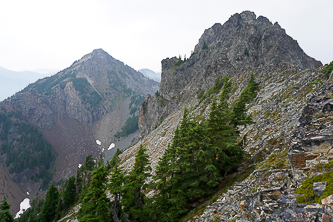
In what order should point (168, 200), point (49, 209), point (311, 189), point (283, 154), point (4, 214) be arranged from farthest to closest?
point (49, 209) < point (4, 214) < point (168, 200) < point (283, 154) < point (311, 189)

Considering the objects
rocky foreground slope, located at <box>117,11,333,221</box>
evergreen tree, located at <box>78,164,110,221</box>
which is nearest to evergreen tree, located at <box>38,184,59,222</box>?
rocky foreground slope, located at <box>117,11,333,221</box>

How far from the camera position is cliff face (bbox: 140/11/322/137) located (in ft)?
304

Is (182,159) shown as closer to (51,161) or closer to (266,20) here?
(266,20)

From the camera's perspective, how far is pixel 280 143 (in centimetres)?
1681

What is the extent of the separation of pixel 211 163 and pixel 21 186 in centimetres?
21799

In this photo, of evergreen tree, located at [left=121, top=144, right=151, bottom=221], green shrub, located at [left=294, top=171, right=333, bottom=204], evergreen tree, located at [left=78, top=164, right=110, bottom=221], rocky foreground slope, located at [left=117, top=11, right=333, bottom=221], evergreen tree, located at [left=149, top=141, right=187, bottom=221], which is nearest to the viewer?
green shrub, located at [left=294, top=171, right=333, bottom=204]

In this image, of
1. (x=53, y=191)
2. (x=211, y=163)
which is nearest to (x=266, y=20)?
(x=211, y=163)

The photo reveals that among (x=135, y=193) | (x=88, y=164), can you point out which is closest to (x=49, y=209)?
(x=88, y=164)

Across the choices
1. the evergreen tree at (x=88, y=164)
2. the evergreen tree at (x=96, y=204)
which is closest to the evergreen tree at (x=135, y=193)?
the evergreen tree at (x=96, y=204)

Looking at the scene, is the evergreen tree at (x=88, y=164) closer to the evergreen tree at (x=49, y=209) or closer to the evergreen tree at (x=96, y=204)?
the evergreen tree at (x=49, y=209)

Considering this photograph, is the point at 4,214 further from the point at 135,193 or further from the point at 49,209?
the point at 135,193

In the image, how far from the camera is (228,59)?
3834 inches

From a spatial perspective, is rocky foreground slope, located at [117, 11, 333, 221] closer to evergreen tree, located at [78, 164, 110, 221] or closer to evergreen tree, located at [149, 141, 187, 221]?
evergreen tree, located at [149, 141, 187, 221]

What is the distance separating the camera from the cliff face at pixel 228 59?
92.6 metres
